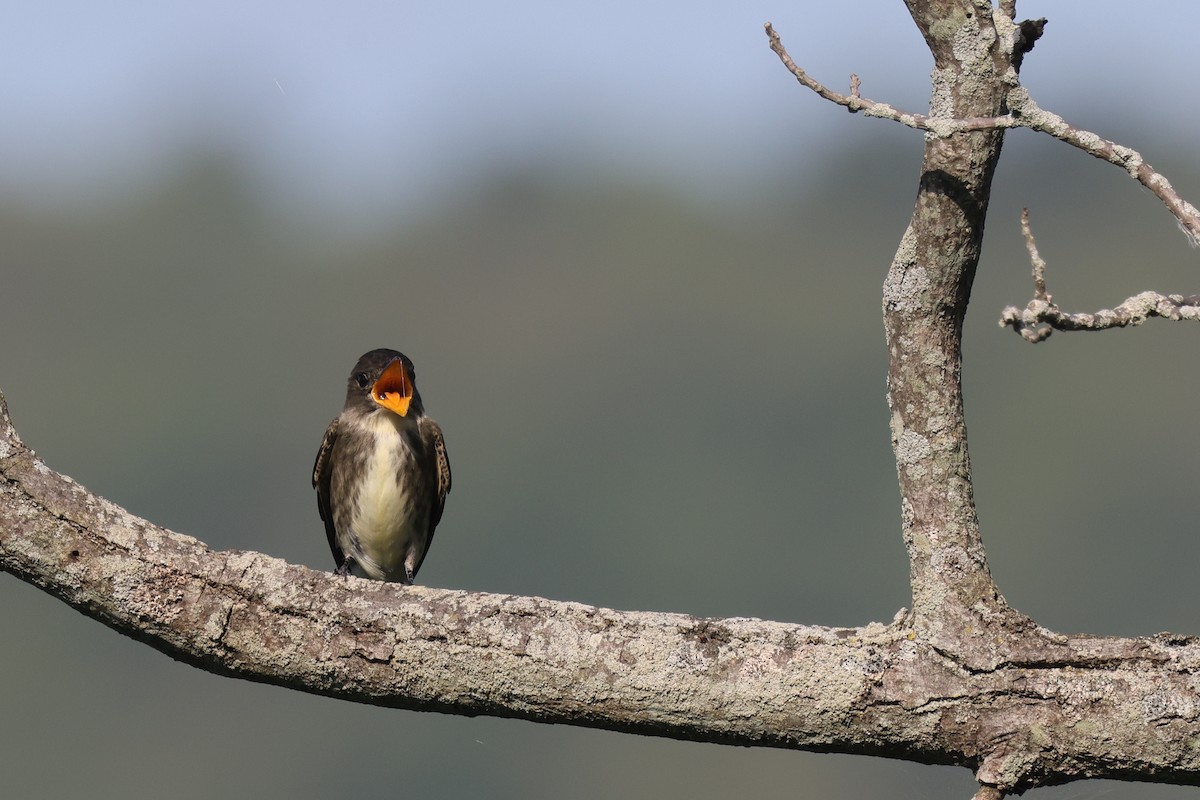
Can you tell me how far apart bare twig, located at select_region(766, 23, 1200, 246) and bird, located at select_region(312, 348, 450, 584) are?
17.9 ft

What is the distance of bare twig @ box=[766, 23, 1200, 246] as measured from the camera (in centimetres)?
450

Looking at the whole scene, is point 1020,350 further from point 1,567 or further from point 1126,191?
point 1,567

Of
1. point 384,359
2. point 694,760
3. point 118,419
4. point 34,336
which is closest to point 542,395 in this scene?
point 118,419

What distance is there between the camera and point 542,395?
170625mm

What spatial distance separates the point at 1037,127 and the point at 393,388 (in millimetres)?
5841

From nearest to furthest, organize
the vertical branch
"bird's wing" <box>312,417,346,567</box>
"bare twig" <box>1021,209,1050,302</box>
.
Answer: "bare twig" <box>1021,209,1050,302</box>, the vertical branch, "bird's wing" <box>312,417,346,567</box>

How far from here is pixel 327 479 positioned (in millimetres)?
10422

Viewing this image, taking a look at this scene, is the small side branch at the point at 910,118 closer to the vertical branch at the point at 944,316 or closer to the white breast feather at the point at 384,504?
the vertical branch at the point at 944,316

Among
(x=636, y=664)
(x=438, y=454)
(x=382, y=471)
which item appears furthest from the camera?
(x=438, y=454)

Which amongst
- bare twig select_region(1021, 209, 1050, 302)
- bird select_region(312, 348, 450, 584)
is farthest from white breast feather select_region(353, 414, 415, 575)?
bare twig select_region(1021, 209, 1050, 302)

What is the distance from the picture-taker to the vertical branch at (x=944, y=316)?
15.6 ft

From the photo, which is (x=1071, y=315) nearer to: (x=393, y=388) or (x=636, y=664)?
(x=636, y=664)

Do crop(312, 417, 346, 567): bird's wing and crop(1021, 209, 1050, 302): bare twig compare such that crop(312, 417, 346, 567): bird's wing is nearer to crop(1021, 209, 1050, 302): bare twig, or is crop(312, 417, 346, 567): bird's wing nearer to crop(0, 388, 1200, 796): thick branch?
crop(0, 388, 1200, 796): thick branch

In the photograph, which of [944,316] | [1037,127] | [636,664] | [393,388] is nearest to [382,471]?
[393,388]
